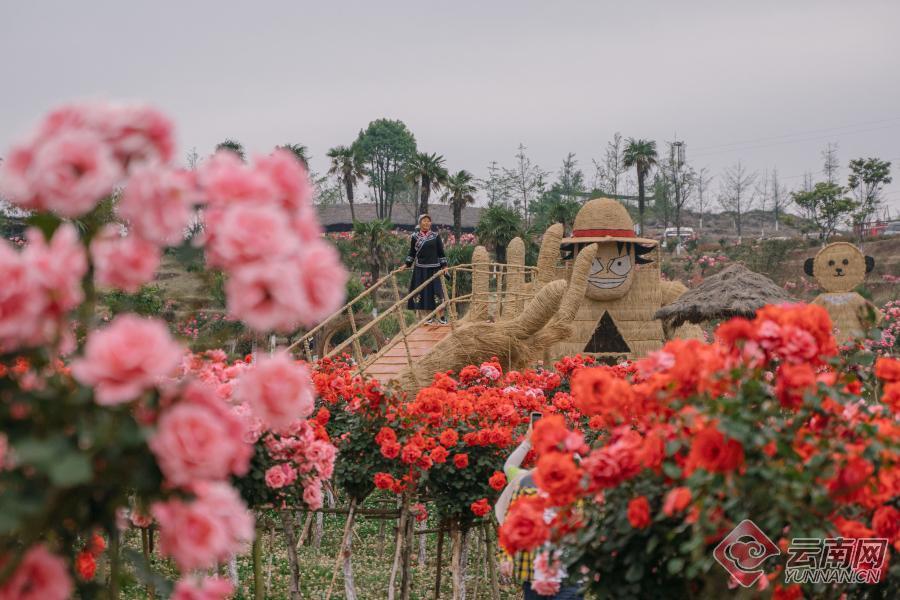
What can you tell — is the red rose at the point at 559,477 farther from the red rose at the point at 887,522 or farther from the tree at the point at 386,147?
the tree at the point at 386,147

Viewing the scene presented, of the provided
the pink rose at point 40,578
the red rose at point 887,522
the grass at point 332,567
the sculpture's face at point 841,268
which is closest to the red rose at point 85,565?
the pink rose at point 40,578

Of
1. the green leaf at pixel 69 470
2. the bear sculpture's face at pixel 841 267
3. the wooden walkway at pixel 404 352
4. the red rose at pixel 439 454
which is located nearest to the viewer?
the green leaf at pixel 69 470

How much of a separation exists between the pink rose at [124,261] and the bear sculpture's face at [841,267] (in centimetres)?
1475

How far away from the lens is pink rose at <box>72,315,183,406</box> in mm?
1501

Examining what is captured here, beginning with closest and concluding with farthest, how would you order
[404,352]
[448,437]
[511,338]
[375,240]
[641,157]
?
[448,437] → [511,338] → [404,352] → [375,240] → [641,157]

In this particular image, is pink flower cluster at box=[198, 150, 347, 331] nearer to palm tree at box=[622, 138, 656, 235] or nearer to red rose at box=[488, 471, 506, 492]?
red rose at box=[488, 471, 506, 492]

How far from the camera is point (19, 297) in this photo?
1.57m

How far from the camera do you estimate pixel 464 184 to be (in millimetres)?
36125

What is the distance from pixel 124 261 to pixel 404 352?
31.4 ft

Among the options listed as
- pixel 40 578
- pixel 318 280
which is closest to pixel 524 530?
pixel 318 280

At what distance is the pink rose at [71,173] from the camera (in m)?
1.60

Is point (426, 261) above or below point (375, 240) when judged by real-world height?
below

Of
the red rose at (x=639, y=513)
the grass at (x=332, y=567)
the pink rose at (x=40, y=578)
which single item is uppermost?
the pink rose at (x=40, y=578)

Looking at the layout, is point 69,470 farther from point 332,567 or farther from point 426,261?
point 426,261
